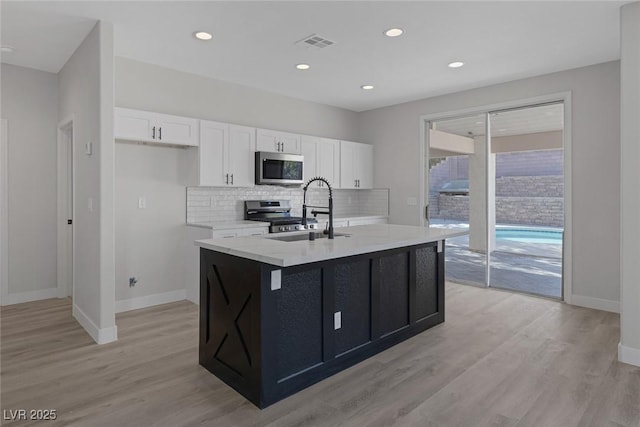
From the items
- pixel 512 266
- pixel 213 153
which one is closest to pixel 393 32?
pixel 213 153

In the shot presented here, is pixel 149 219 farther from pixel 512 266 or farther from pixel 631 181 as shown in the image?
pixel 512 266

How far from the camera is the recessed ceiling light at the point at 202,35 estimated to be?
351cm

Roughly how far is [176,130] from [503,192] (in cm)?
420

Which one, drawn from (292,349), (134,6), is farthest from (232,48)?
(292,349)

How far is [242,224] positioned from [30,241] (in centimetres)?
248

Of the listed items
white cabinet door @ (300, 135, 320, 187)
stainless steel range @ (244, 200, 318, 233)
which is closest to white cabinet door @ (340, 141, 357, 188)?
white cabinet door @ (300, 135, 320, 187)

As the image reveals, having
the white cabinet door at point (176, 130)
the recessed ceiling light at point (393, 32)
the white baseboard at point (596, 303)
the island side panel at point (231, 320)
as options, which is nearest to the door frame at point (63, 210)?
the white cabinet door at point (176, 130)

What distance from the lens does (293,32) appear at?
3.51 metres

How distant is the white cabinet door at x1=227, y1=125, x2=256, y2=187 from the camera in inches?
188

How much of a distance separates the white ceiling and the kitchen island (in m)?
1.82

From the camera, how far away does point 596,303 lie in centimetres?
434

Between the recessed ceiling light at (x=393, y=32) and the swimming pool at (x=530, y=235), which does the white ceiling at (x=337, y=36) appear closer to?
the recessed ceiling light at (x=393, y=32)

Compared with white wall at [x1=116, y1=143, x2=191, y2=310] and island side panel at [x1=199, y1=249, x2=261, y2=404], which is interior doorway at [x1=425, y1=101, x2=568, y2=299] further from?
island side panel at [x1=199, y1=249, x2=261, y2=404]

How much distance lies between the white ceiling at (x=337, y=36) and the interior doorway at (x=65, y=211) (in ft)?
2.97
